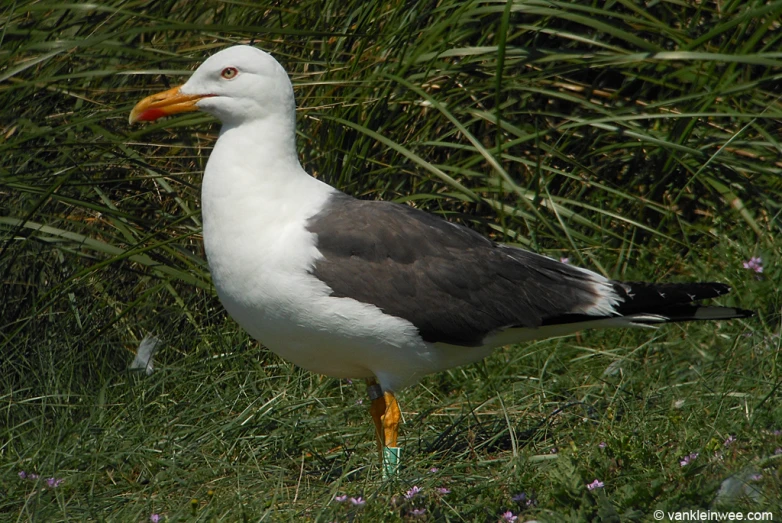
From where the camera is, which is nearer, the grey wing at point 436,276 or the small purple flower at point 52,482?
the small purple flower at point 52,482

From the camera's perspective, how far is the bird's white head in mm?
3961

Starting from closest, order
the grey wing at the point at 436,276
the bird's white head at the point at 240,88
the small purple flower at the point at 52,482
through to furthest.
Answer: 1. the small purple flower at the point at 52,482
2. the grey wing at the point at 436,276
3. the bird's white head at the point at 240,88

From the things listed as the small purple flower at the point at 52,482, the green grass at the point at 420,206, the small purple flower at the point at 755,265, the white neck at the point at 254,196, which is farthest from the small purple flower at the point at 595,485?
the small purple flower at the point at 755,265

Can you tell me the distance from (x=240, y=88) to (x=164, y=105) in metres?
0.34

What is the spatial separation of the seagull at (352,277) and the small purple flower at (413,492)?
26 cm

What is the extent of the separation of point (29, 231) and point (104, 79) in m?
0.96

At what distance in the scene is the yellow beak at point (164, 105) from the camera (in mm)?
4043

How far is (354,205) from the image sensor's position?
3975mm

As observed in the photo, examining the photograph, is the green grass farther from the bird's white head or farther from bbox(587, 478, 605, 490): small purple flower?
the bird's white head

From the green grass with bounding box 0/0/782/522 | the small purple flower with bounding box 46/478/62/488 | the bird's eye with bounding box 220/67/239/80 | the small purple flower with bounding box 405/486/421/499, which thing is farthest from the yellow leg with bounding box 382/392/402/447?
the bird's eye with bounding box 220/67/239/80

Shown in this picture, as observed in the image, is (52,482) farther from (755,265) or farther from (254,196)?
(755,265)

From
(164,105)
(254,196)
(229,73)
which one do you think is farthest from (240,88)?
(254,196)

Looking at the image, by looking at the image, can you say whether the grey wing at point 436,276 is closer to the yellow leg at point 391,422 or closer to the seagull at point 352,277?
the seagull at point 352,277

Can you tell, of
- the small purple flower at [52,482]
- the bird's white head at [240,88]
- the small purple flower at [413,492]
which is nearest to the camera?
the small purple flower at [413,492]
